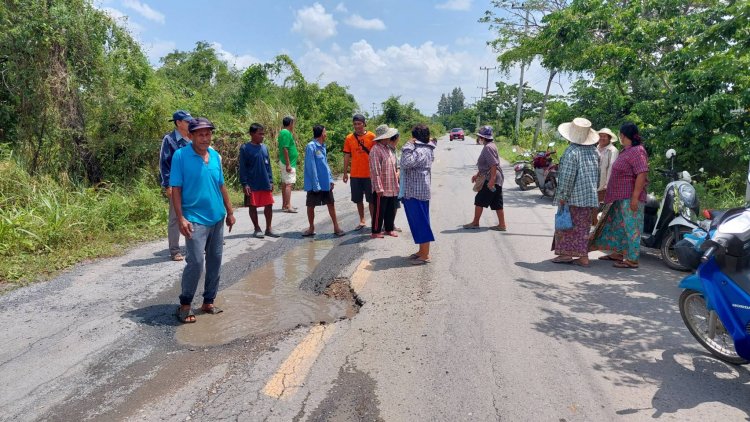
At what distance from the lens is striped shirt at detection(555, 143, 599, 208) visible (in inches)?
233

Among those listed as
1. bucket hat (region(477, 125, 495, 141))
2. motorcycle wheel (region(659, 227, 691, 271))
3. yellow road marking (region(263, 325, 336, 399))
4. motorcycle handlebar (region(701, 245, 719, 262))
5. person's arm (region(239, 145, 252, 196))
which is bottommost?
yellow road marking (region(263, 325, 336, 399))

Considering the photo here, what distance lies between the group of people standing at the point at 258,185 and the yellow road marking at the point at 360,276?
2.03ft

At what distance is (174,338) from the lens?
3.99m

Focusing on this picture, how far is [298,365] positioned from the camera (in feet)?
11.5

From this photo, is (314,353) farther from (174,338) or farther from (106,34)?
(106,34)

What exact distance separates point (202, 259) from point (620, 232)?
4801 millimetres

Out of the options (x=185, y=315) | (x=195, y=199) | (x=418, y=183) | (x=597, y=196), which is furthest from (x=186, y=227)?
(x=597, y=196)

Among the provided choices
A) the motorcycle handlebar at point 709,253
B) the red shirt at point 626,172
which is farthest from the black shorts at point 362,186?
the motorcycle handlebar at point 709,253

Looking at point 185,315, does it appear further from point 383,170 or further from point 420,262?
point 383,170

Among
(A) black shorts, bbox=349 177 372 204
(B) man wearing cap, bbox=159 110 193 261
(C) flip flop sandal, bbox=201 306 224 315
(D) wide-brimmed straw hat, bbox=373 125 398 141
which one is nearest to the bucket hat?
(D) wide-brimmed straw hat, bbox=373 125 398 141

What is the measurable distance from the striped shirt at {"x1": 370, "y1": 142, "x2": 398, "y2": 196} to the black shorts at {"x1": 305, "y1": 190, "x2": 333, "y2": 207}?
101cm

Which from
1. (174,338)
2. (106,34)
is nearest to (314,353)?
(174,338)

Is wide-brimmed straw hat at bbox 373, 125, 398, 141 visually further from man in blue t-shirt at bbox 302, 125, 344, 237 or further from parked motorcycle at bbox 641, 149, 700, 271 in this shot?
parked motorcycle at bbox 641, 149, 700, 271

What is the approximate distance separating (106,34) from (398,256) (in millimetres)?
7247
